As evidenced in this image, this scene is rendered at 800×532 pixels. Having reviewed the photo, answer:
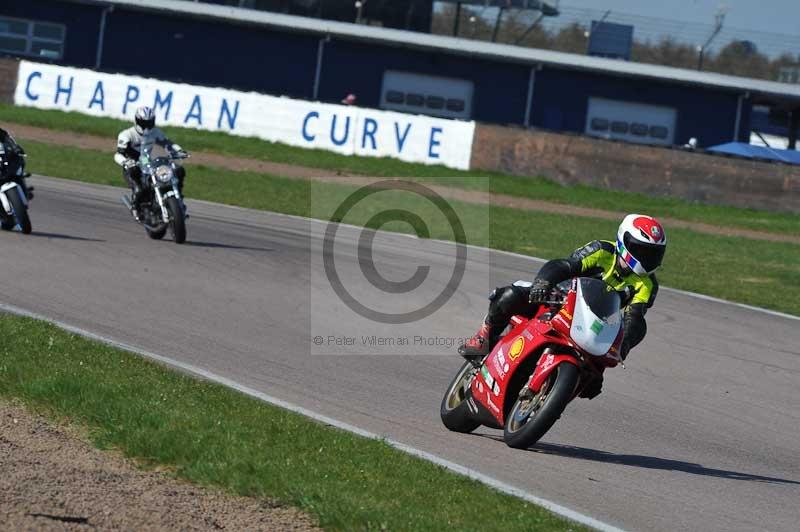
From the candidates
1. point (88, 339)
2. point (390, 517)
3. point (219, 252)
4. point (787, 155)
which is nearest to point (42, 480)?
point (390, 517)

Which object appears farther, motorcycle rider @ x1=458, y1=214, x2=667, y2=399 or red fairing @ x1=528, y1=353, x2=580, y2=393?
motorcycle rider @ x1=458, y1=214, x2=667, y2=399

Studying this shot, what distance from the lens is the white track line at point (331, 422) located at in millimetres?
6062

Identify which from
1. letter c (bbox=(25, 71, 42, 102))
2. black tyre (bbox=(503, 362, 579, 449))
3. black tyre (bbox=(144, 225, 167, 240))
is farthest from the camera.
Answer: letter c (bbox=(25, 71, 42, 102))

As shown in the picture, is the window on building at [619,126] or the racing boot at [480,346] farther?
the window on building at [619,126]

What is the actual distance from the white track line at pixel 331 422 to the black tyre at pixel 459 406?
2.03 ft

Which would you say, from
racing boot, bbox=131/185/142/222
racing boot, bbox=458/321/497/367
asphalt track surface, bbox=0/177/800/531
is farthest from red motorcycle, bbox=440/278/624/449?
racing boot, bbox=131/185/142/222

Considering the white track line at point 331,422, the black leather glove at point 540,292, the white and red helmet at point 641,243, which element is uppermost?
the white and red helmet at point 641,243

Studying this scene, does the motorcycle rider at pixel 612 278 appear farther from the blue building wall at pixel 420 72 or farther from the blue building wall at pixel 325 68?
the blue building wall at pixel 420 72

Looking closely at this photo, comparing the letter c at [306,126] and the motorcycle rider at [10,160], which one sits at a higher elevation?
the letter c at [306,126]

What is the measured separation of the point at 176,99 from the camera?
102ft

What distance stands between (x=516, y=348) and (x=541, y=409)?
470 millimetres

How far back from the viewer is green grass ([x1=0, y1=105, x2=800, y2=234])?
88.7ft

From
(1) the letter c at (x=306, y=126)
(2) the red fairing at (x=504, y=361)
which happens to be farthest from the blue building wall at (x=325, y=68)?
(2) the red fairing at (x=504, y=361)

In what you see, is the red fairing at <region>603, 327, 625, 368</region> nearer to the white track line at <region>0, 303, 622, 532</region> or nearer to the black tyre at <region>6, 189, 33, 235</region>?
the white track line at <region>0, 303, 622, 532</region>
